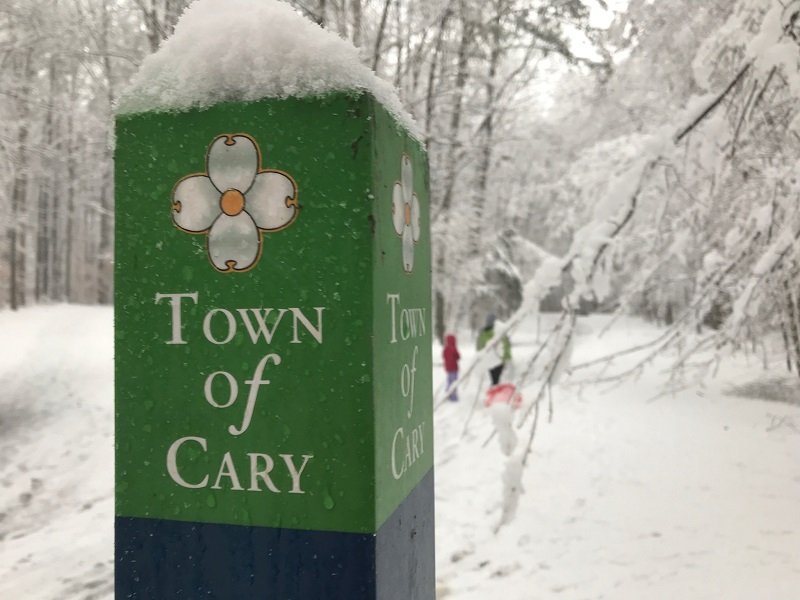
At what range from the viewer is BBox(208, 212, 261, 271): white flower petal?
3.89 ft

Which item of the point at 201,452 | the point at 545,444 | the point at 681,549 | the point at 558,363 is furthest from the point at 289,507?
the point at 545,444

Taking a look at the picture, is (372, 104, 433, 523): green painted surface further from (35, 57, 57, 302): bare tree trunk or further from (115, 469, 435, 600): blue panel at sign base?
(35, 57, 57, 302): bare tree trunk

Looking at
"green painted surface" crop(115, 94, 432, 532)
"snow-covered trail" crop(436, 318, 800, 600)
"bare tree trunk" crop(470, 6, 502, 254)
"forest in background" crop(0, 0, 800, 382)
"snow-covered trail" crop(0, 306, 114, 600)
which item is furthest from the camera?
"bare tree trunk" crop(470, 6, 502, 254)

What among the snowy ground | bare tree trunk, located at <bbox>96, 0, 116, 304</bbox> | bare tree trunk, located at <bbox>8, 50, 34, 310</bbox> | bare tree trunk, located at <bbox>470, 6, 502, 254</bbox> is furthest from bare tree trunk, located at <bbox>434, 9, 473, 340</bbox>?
bare tree trunk, located at <bbox>8, 50, 34, 310</bbox>

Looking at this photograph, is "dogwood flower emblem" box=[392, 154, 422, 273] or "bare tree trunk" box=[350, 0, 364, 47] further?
"bare tree trunk" box=[350, 0, 364, 47]

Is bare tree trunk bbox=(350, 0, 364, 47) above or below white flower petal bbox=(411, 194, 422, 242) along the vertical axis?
above

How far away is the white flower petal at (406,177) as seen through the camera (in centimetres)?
141

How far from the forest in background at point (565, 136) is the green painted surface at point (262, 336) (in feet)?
0.98

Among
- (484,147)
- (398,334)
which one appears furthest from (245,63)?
(484,147)

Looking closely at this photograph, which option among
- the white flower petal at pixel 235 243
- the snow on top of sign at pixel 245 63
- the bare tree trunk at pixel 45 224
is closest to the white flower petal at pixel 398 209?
the snow on top of sign at pixel 245 63

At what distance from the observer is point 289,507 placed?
3.87ft

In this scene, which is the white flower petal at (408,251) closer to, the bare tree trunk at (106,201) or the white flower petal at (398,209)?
the white flower petal at (398,209)

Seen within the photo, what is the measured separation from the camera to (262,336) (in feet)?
3.88

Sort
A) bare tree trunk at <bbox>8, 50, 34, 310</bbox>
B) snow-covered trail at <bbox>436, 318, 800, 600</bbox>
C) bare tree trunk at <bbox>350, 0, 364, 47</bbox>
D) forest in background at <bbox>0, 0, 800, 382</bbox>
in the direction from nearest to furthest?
forest in background at <bbox>0, 0, 800, 382</bbox>, snow-covered trail at <bbox>436, 318, 800, 600</bbox>, bare tree trunk at <bbox>350, 0, 364, 47</bbox>, bare tree trunk at <bbox>8, 50, 34, 310</bbox>
